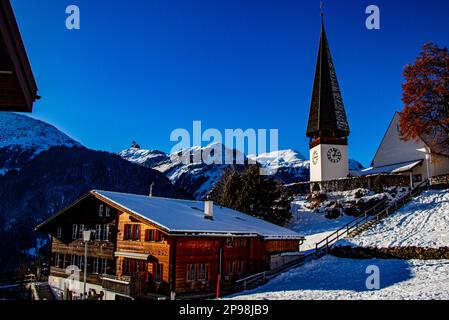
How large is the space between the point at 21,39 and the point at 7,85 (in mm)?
562

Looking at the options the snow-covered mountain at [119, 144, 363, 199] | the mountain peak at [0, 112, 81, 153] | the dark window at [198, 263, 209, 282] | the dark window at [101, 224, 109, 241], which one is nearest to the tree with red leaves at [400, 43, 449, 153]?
the dark window at [198, 263, 209, 282]

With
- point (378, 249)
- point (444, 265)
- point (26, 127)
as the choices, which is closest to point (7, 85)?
point (444, 265)

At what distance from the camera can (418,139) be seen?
40.9 m

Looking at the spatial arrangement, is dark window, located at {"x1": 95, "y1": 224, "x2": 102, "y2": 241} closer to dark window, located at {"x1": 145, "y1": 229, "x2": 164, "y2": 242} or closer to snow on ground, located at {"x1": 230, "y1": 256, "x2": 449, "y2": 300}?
dark window, located at {"x1": 145, "y1": 229, "x2": 164, "y2": 242}

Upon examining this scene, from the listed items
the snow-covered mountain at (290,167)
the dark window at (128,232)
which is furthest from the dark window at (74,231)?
the snow-covered mountain at (290,167)

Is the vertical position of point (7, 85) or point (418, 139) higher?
point (418, 139)

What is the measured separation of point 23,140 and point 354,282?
15749 cm

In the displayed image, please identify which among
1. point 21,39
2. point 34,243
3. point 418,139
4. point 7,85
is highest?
point 418,139

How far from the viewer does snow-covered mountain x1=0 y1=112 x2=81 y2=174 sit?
131 m

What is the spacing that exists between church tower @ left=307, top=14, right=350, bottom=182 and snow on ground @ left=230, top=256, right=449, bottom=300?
939 inches

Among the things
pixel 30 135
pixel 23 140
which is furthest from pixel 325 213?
pixel 30 135

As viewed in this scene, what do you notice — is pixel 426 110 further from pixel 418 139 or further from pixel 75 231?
pixel 75 231
